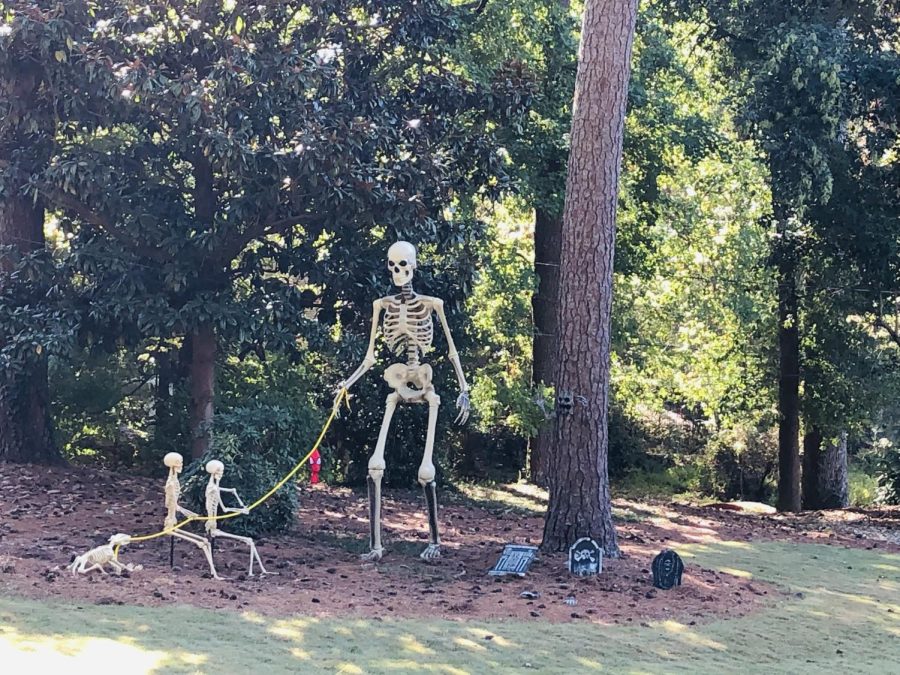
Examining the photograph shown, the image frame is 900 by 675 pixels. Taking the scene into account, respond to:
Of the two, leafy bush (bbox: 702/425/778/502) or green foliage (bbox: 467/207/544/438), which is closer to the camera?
green foliage (bbox: 467/207/544/438)

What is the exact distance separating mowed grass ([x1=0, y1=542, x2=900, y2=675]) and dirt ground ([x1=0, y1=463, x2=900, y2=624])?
38 centimetres

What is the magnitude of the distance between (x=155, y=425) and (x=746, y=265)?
10655 millimetres

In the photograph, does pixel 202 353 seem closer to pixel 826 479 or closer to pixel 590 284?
pixel 590 284

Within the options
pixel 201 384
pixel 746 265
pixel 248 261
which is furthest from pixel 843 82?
pixel 201 384

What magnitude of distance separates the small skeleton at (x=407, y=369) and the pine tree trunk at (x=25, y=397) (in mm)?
6042

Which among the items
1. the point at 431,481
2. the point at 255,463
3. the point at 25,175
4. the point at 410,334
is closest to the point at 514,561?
the point at 431,481

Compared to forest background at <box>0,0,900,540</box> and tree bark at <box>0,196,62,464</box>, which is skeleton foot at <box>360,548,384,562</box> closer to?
forest background at <box>0,0,900,540</box>

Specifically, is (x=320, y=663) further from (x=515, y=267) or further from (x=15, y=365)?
(x=515, y=267)

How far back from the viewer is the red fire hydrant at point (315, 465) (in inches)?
632

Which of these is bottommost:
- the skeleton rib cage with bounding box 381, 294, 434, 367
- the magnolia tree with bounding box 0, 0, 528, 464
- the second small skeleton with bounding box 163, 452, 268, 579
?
the second small skeleton with bounding box 163, 452, 268, 579

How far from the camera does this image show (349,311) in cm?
1509

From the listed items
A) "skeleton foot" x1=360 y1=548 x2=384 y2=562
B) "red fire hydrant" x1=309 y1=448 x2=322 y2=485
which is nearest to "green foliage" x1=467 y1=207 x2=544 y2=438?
"red fire hydrant" x1=309 y1=448 x2=322 y2=485

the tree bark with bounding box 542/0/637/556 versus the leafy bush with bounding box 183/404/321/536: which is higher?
the tree bark with bounding box 542/0/637/556

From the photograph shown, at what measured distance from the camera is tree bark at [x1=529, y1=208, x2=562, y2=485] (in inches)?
749
